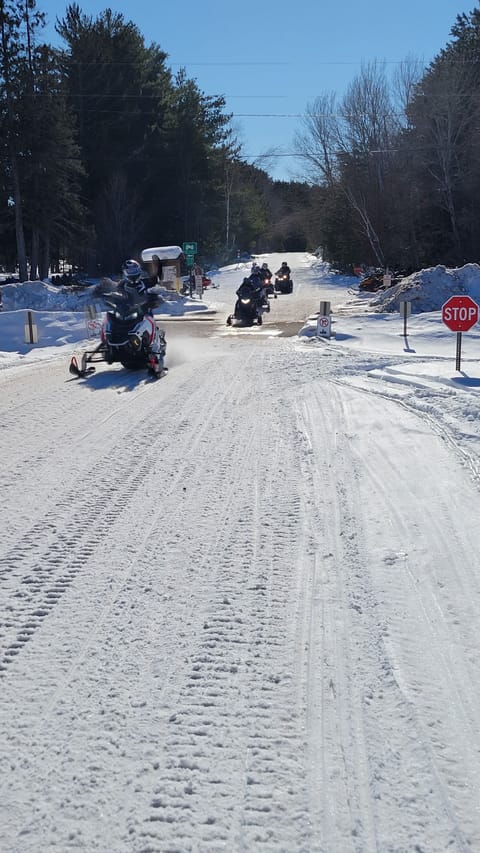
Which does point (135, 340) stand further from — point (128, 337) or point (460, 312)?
point (460, 312)

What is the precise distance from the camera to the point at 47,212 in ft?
132

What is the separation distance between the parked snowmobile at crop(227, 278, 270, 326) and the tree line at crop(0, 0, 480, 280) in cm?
1800

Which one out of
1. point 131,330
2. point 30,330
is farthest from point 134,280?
point 30,330

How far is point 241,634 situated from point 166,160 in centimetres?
5405

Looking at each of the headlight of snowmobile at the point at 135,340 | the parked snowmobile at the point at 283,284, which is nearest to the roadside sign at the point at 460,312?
the headlight of snowmobile at the point at 135,340

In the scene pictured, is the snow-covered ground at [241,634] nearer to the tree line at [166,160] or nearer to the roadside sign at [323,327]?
the roadside sign at [323,327]

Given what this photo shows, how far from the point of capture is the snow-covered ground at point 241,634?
2.82 m

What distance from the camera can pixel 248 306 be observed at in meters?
24.6

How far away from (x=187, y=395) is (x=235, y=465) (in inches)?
162

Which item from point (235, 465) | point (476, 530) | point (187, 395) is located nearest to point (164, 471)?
point (235, 465)

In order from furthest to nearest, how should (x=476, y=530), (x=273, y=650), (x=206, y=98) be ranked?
(x=206, y=98)
(x=476, y=530)
(x=273, y=650)

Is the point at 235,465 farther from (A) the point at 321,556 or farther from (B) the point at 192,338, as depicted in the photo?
(B) the point at 192,338

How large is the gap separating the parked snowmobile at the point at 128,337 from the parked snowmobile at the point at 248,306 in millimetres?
10817

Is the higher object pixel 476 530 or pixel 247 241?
pixel 247 241
